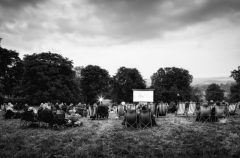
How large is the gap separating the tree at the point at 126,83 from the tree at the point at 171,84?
227 inches

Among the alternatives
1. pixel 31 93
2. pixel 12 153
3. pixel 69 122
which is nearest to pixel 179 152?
pixel 12 153

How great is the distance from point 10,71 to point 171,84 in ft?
154

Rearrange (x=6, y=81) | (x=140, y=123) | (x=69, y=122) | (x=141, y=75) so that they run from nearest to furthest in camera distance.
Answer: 1. (x=140, y=123)
2. (x=69, y=122)
3. (x=6, y=81)
4. (x=141, y=75)

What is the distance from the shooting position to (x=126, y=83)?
65.6 metres

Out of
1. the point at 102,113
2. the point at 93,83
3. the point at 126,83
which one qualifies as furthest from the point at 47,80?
the point at 126,83

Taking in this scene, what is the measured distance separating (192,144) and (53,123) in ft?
28.7

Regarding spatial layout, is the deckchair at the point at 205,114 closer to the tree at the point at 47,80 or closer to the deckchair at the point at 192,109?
the deckchair at the point at 192,109

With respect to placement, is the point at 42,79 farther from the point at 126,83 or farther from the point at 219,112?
the point at 219,112

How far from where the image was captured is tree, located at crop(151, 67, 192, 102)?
66.5 metres

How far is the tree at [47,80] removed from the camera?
4194 centimetres

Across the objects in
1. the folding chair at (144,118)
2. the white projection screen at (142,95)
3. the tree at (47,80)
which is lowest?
the folding chair at (144,118)

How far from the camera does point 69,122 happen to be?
1390 cm

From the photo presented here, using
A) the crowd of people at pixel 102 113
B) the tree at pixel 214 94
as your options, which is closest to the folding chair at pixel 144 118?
the crowd of people at pixel 102 113

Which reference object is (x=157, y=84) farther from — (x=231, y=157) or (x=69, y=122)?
(x=231, y=157)
